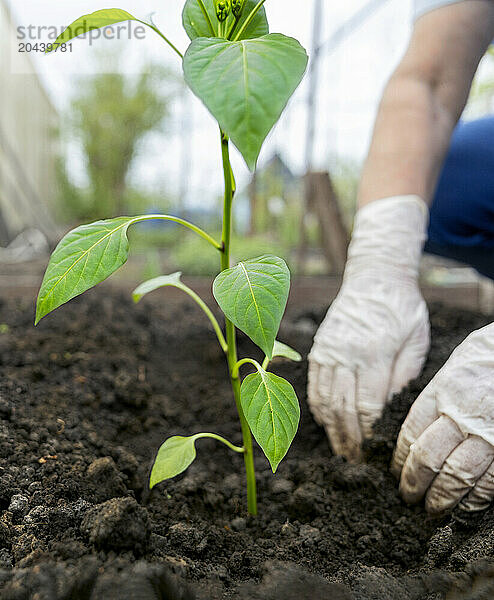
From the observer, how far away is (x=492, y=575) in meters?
0.59

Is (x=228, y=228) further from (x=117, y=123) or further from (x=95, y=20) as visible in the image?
(x=117, y=123)

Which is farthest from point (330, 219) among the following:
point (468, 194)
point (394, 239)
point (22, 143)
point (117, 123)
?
point (117, 123)

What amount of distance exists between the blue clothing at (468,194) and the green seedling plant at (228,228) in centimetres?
135

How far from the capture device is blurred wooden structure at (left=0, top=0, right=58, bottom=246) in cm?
682

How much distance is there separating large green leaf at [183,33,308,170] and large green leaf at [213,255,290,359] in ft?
0.60

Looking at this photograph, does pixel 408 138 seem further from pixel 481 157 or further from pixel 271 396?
pixel 271 396

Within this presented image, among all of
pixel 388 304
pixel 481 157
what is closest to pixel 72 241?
pixel 388 304

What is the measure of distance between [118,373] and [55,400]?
→ 23 centimetres

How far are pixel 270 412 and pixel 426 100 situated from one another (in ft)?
3.51

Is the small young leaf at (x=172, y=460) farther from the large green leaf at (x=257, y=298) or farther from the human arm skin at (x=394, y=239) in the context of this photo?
the human arm skin at (x=394, y=239)

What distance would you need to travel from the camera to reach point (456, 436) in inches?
36.0

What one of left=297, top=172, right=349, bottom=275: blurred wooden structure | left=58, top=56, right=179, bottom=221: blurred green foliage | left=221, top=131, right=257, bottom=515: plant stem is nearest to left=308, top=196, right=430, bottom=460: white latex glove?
left=221, top=131, right=257, bottom=515: plant stem

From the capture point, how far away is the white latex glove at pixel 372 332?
1143 millimetres

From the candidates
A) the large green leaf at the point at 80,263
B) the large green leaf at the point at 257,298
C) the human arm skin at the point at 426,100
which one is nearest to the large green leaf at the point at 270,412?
the large green leaf at the point at 257,298
